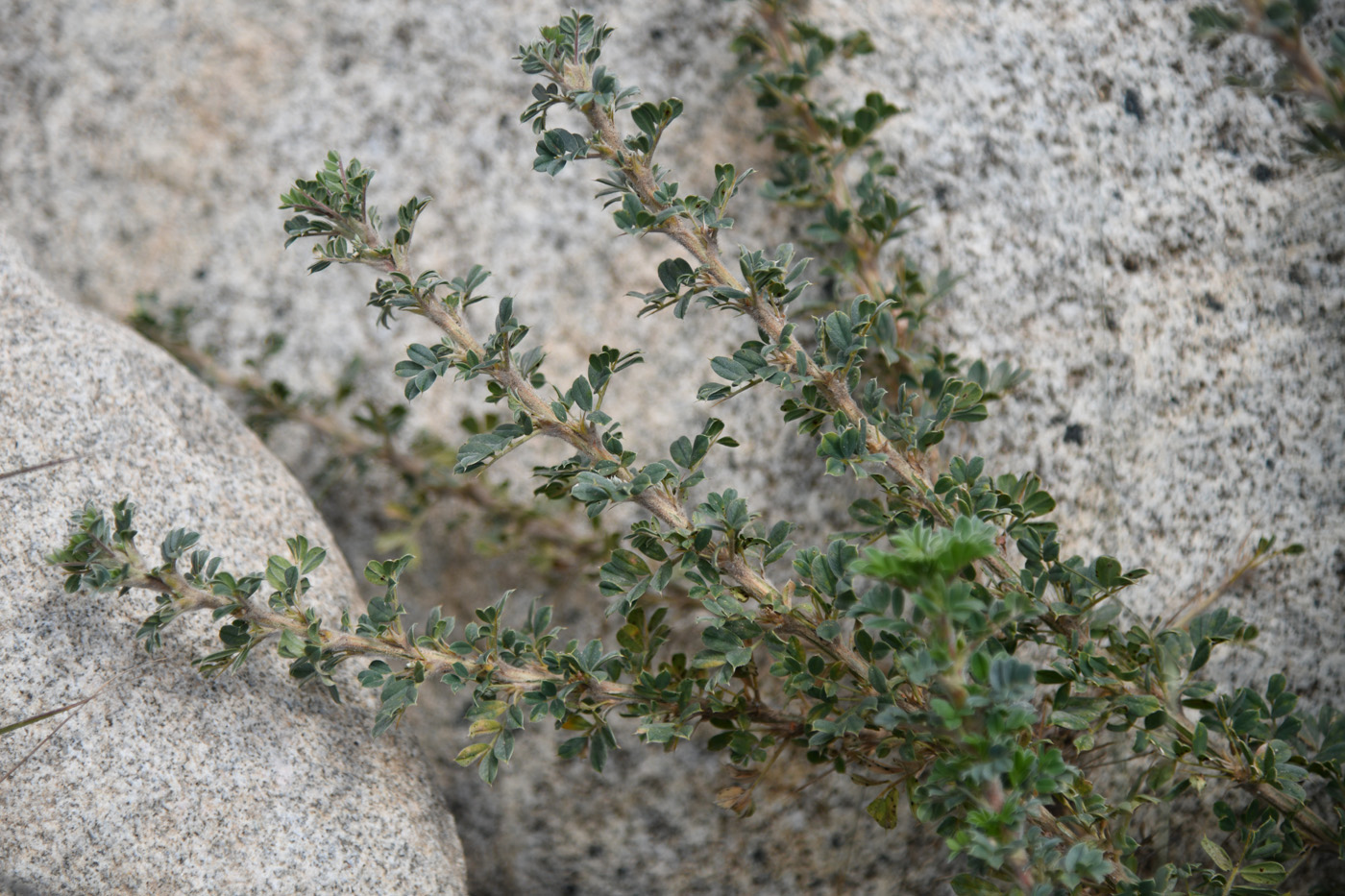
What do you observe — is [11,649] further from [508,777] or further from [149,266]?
[149,266]

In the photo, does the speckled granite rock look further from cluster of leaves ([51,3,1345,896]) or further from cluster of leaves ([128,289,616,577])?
cluster of leaves ([128,289,616,577])

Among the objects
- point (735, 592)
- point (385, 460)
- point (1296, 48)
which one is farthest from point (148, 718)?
point (1296, 48)

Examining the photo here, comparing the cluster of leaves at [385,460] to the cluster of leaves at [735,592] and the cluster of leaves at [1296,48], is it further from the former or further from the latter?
the cluster of leaves at [1296,48]

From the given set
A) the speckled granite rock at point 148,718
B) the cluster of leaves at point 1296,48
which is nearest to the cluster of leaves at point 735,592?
the speckled granite rock at point 148,718

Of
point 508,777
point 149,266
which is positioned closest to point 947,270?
point 508,777

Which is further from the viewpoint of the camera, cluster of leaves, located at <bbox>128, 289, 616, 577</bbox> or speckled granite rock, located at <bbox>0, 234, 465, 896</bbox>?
cluster of leaves, located at <bbox>128, 289, 616, 577</bbox>

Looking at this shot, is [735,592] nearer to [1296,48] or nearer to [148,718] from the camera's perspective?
[148,718]

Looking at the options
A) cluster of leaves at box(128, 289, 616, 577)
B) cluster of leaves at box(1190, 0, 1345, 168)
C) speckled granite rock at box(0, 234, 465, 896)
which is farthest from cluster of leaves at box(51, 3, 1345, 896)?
cluster of leaves at box(1190, 0, 1345, 168)

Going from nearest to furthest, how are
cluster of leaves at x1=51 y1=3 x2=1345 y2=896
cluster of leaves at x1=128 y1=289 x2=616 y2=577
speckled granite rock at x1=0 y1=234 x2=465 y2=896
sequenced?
cluster of leaves at x1=51 y1=3 x2=1345 y2=896
speckled granite rock at x1=0 y1=234 x2=465 y2=896
cluster of leaves at x1=128 y1=289 x2=616 y2=577
